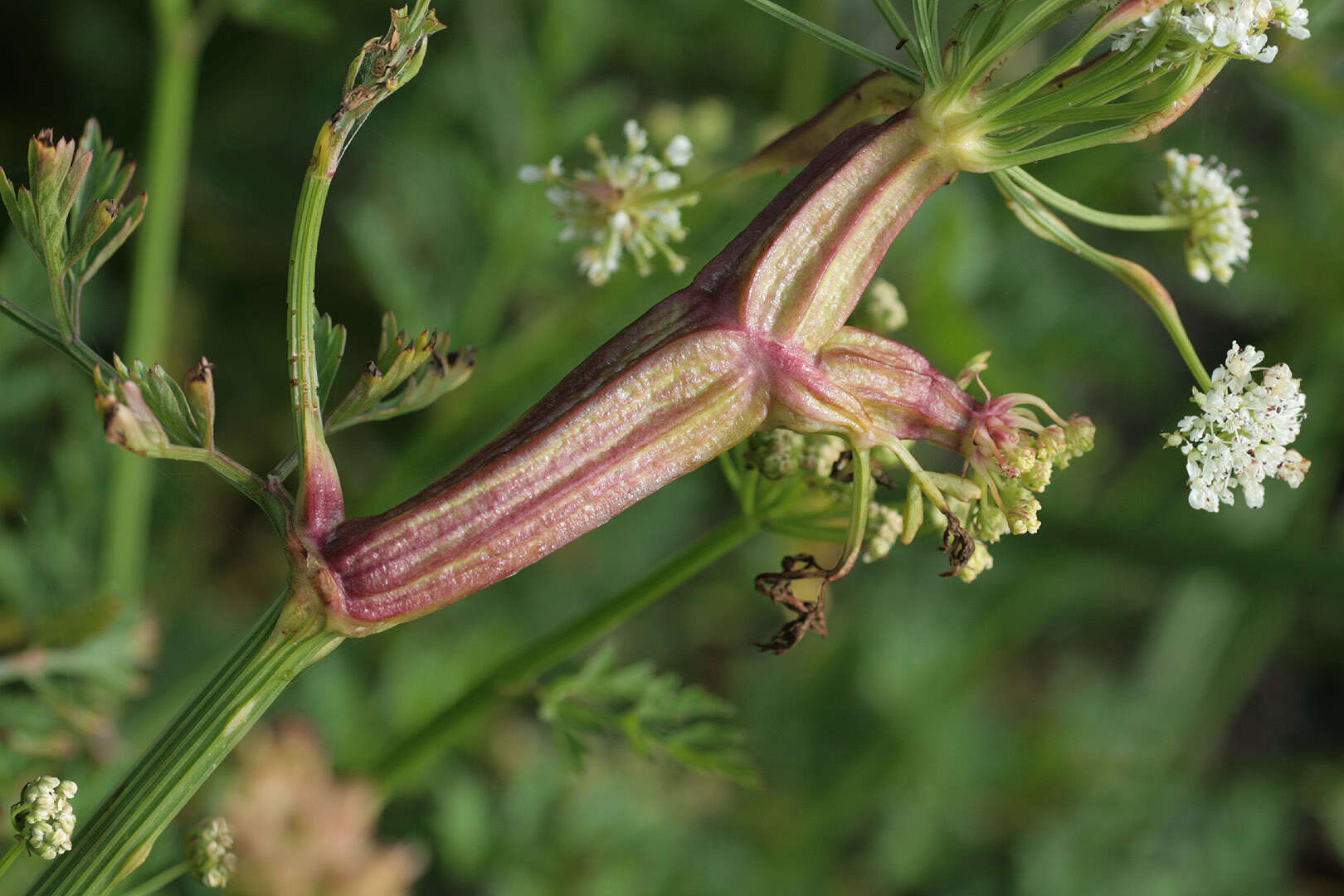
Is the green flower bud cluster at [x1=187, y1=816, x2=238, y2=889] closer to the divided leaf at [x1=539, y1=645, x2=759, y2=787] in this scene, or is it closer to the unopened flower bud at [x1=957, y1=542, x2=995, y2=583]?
the divided leaf at [x1=539, y1=645, x2=759, y2=787]

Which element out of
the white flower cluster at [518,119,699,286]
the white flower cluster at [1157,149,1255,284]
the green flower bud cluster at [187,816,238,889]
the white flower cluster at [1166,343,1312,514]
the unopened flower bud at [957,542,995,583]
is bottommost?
the green flower bud cluster at [187,816,238,889]

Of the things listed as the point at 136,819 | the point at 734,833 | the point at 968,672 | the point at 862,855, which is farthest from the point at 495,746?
the point at 136,819

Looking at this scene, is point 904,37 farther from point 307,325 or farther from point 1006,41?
point 307,325

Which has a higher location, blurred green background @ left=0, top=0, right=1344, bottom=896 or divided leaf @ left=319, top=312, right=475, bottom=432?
blurred green background @ left=0, top=0, right=1344, bottom=896

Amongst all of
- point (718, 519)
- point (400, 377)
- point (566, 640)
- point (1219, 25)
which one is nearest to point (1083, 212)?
point (1219, 25)

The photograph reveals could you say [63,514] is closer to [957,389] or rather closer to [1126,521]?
[957,389]

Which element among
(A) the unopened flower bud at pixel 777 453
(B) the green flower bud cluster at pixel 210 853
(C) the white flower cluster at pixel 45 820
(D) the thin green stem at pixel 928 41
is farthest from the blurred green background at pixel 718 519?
(D) the thin green stem at pixel 928 41

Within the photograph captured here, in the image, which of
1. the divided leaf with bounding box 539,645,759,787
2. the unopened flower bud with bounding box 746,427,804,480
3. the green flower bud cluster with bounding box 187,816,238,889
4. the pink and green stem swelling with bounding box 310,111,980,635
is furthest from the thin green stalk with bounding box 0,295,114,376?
the divided leaf with bounding box 539,645,759,787
